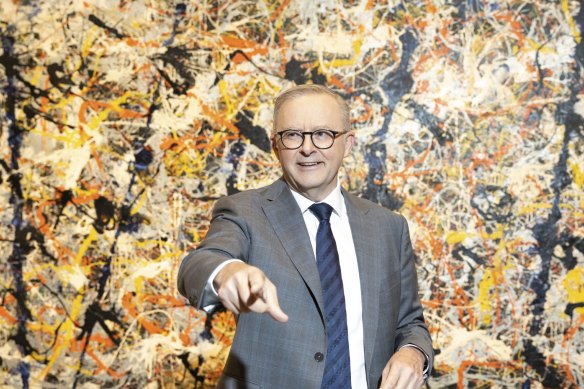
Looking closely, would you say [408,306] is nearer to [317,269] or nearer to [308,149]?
[317,269]

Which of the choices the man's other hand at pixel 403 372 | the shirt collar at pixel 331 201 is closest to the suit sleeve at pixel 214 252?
the shirt collar at pixel 331 201

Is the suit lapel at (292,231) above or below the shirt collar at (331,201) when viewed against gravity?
below

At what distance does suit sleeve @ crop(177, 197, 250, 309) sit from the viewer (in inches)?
41.6

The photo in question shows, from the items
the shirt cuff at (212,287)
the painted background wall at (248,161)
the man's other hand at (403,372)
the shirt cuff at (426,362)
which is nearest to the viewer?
the shirt cuff at (212,287)

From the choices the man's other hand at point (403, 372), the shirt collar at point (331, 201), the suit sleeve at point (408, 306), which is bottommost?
the man's other hand at point (403, 372)

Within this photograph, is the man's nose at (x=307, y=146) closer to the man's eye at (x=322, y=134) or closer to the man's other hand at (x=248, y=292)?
the man's eye at (x=322, y=134)

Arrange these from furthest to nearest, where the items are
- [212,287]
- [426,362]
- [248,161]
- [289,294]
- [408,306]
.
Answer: [248,161]
[408,306]
[426,362]
[289,294]
[212,287]

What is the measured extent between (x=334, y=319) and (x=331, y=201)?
0.97 feet

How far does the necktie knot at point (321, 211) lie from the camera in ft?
4.76

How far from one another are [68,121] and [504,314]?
1.70m

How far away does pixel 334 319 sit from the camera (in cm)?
133

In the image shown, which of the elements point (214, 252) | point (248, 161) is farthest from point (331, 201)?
point (248, 161)

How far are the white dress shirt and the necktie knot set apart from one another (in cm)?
1

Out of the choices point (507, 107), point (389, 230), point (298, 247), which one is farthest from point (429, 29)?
point (298, 247)
